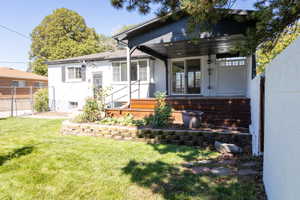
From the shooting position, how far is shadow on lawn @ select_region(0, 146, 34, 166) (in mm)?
3853

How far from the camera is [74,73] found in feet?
43.4

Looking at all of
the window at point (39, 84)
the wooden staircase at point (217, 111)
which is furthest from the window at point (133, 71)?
the window at point (39, 84)

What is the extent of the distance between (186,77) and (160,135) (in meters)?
5.74

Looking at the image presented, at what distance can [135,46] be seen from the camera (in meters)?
7.27

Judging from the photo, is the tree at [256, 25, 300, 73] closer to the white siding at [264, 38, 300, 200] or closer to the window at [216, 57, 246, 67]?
the window at [216, 57, 246, 67]


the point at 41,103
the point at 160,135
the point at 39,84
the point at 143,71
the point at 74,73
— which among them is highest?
the point at 39,84

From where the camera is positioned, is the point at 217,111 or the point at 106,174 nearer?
the point at 106,174

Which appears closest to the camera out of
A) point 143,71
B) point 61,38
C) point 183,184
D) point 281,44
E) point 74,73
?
point 183,184

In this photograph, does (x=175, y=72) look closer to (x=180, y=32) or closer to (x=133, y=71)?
(x=133, y=71)

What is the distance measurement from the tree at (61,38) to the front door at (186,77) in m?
19.0

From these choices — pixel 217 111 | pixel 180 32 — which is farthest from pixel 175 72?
pixel 217 111

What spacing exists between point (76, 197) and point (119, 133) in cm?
336

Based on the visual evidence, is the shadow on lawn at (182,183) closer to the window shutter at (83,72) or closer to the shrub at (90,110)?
the shrub at (90,110)

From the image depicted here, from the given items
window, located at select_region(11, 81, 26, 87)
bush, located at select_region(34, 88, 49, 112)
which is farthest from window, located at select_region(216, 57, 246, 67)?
window, located at select_region(11, 81, 26, 87)
